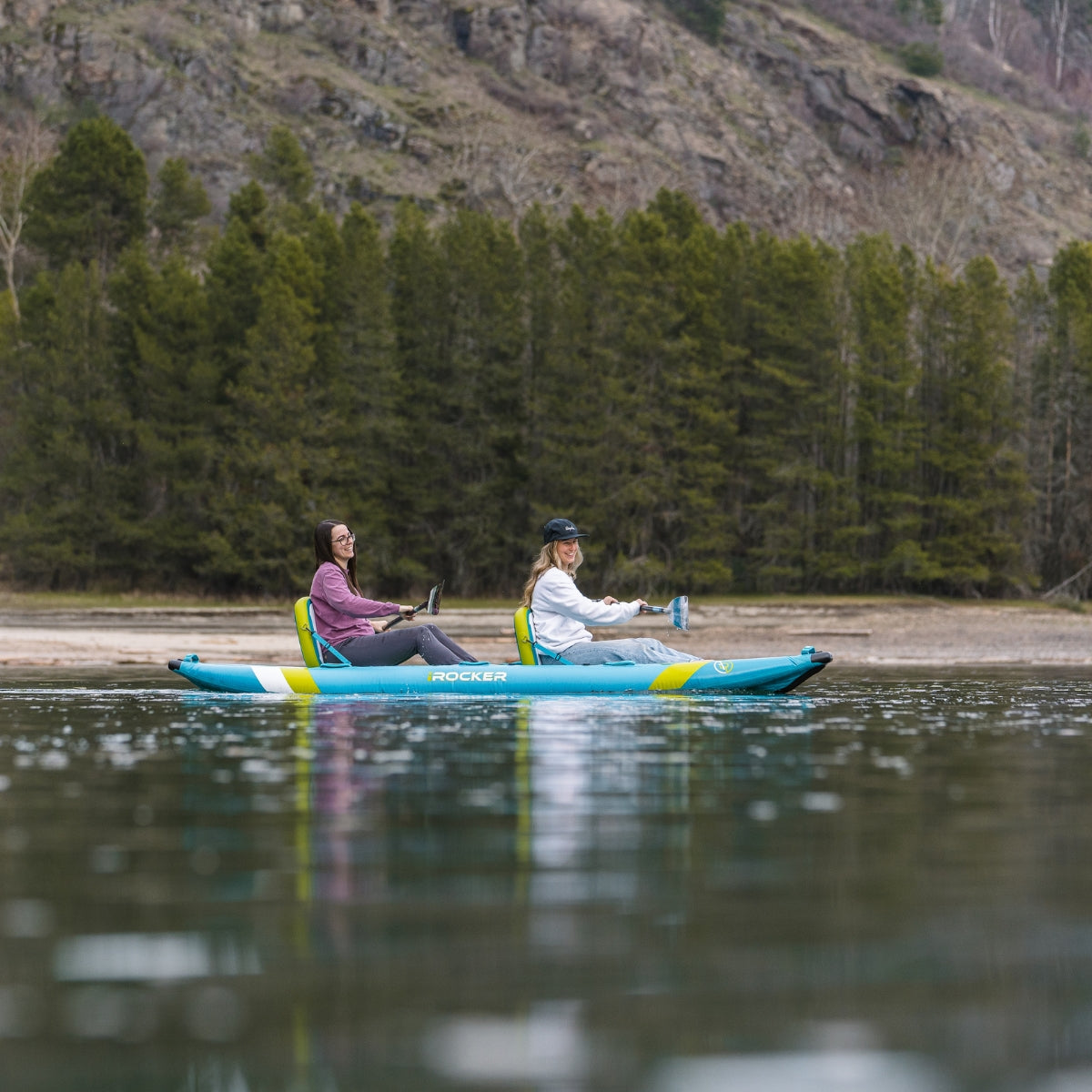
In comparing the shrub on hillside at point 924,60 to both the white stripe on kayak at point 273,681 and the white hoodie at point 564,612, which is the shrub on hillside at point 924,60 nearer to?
the white hoodie at point 564,612

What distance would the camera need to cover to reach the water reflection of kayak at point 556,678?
14.1 metres

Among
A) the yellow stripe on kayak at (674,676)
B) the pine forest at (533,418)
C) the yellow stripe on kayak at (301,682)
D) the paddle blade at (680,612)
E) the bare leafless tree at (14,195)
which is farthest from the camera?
the bare leafless tree at (14,195)

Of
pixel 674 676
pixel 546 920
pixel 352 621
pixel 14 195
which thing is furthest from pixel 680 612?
pixel 14 195

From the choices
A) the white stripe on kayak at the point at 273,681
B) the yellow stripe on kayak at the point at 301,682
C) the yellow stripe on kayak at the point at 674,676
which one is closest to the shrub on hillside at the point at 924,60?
the yellow stripe on kayak at the point at 674,676

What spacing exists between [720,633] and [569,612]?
17187 mm

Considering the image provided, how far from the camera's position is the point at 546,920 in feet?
16.1

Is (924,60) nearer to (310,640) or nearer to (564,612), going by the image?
(564,612)

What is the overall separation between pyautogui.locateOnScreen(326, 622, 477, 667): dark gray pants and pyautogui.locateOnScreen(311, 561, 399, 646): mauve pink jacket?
0.10m

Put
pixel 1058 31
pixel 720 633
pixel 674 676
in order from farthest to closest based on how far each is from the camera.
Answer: pixel 1058 31 < pixel 720 633 < pixel 674 676

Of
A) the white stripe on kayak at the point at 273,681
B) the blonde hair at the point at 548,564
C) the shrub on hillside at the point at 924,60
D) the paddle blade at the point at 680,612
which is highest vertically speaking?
the shrub on hillside at the point at 924,60

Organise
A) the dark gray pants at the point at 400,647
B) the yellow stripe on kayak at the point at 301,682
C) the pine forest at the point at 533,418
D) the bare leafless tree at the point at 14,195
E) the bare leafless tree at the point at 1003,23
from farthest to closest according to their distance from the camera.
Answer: the bare leafless tree at the point at 1003,23
the bare leafless tree at the point at 14,195
the pine forest at the point at 533,418
the dark gray pants at the point at 400,647
the yellow stripe on kayak at the point at 301,682

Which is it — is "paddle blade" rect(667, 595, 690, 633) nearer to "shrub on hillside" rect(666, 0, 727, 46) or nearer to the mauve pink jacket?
the mauve pink jacket

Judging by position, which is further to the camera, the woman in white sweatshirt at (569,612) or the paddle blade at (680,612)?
the woman in white sweatshirt at (569,612)

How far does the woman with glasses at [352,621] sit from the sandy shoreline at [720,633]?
304 inches
